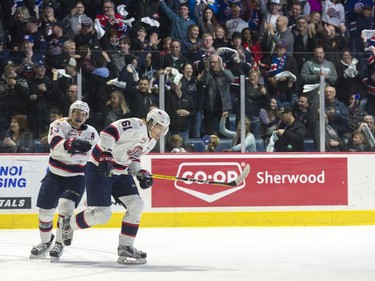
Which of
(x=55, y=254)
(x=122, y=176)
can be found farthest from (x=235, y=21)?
(x=55, y=254)

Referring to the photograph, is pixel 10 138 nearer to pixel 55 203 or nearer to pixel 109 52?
pixel 109 52

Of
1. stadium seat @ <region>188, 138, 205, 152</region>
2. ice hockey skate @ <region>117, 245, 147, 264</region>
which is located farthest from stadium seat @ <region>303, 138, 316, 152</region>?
ice hockey skate @ <region>117, 245, 147, 264</region>

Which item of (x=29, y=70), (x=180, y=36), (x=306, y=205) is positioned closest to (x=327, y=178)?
(x=306, y=205)

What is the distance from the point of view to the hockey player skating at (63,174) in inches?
323

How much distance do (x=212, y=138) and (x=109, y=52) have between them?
59.5 inches

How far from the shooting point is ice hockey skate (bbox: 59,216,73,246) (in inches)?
317

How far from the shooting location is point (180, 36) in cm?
1224

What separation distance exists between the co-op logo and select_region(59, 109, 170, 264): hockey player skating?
3.11 meters

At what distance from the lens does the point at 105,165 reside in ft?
25.1

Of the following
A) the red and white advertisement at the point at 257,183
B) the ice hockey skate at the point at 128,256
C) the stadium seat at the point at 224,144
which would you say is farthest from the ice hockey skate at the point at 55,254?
the stadium seat at the point at 224,144

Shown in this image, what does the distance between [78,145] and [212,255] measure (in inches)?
63.0

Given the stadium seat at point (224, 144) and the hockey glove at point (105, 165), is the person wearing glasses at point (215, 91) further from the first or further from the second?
the hockey glove at point (105, 165)

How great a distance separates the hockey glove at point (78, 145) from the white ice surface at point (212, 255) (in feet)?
3.06

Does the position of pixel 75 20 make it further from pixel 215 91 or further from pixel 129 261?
pixel 129 261
